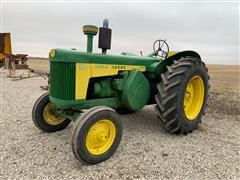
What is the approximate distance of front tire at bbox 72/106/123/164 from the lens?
310 cm

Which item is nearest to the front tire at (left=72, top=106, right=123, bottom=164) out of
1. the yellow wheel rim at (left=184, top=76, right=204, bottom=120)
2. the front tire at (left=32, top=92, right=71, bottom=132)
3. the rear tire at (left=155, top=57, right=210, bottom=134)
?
the rear tire at (left=155, top=57, right=210, bottom=134)

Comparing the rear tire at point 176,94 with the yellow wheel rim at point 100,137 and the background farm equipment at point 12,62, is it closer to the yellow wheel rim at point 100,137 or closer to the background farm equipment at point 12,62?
the yellow wheel rim at point 100,137

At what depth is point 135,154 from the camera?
3.62m

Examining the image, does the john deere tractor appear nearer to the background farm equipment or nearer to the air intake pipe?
the air intake pipe

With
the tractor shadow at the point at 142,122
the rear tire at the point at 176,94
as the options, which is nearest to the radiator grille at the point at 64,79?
the rear tire at the point at 176,94

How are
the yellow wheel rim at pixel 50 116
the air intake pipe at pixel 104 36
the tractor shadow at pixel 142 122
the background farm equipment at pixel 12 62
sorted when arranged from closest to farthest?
the air intake pipe at pixel 104 36 < the yellow wheel rim at pixel 50 116 < the tractor shadow at pixel 142 122 < the background farm equipment at pixel 12 62

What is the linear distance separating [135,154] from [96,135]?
0.71 metres

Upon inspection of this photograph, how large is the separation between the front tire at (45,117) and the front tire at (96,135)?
1.37m

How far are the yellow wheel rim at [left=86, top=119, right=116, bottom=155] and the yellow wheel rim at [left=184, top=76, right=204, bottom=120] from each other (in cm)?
197

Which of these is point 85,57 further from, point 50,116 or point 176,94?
point 176,94

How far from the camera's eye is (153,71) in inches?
183

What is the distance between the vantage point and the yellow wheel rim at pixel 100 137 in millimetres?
3299

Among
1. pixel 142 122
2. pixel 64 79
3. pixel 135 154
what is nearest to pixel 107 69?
pixel 64 79

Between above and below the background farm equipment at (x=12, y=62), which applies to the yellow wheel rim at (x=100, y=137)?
below
